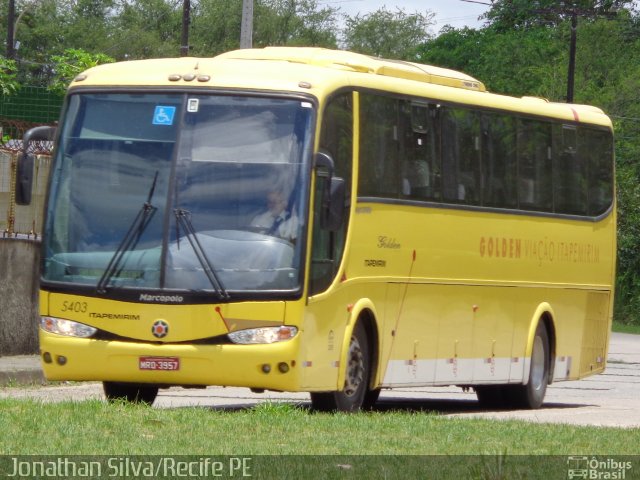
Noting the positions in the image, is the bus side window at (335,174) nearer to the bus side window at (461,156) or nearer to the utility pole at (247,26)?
the bus side window at (461,156)

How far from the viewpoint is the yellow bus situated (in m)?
13.9

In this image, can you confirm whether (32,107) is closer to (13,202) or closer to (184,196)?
(13,202)

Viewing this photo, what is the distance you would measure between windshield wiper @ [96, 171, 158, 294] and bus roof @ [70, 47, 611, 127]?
4.22 feet

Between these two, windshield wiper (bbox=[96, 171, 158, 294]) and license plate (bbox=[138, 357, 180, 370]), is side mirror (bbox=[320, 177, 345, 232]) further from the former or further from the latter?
license plate (bbox=[138, 357, 180, 370])

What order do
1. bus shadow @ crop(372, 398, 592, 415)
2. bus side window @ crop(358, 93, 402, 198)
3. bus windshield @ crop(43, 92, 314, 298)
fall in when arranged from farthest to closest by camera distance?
bus shadow @ crop(372, 398, 592, 415) < bus side window @ crop(358, 93, 402, 198) < bus windshield @ crop(43, 92, 314, 298)

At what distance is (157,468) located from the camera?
8750 millimetres

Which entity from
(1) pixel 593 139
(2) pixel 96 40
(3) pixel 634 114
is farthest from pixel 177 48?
(1) pixel 593 139

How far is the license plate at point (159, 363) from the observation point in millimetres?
13891

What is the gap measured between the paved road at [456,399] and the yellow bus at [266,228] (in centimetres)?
104

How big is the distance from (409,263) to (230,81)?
286cm

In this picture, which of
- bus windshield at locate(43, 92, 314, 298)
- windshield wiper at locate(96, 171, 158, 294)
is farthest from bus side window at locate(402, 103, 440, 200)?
windshield wiper at locate(96, 171, 158, 294)

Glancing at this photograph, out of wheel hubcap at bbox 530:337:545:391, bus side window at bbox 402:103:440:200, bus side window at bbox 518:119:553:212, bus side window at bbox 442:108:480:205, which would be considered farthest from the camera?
wheel hubcap at bbox 530:337:545:391

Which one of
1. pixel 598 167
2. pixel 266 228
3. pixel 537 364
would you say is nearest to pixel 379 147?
pixel 266 228

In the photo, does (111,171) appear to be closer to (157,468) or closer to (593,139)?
(157,468)
